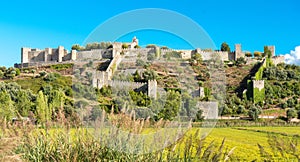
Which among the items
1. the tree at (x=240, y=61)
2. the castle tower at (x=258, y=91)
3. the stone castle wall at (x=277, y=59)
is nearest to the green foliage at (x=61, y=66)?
the tree at (x=240, y=61)

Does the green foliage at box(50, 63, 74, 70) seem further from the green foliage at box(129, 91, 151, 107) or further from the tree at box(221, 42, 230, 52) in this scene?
the green foliage at box(129, 91, 151, 107)

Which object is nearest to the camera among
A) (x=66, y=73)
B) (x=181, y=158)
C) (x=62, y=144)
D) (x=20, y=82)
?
(x=181, y=158)

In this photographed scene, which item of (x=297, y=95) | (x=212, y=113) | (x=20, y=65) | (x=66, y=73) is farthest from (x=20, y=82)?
(x=212, y=113)

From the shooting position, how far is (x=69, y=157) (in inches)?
155

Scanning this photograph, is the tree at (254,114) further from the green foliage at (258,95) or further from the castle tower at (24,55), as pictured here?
the castle tower at (24,55)

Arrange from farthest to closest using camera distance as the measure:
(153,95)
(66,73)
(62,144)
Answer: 1. (66,73)
2. (153,95)
3. (62,144)

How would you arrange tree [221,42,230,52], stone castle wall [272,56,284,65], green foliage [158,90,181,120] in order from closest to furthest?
1. green foliage [158,90,181,120]
2. stone castle wall [272,56,284,65]
3. tree [221,42,230,52]

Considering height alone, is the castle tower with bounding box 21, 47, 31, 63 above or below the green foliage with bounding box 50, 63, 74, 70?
above

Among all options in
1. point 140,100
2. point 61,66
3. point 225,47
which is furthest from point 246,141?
point 225,47

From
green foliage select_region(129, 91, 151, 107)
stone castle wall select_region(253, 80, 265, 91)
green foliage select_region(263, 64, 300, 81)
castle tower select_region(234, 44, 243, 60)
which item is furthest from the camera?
castle tower select_region(234, 44, 243, 60)

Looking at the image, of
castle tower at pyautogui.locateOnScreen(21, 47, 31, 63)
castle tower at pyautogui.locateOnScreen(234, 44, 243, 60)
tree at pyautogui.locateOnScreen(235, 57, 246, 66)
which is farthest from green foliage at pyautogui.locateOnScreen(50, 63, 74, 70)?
castle tower at pyautogui.locateOnScreen(234, 44, 243, 60)

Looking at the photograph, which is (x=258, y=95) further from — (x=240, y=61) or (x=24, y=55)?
(x=24, y=55)

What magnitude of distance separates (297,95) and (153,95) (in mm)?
35951

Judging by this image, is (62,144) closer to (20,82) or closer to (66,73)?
(20,82)
